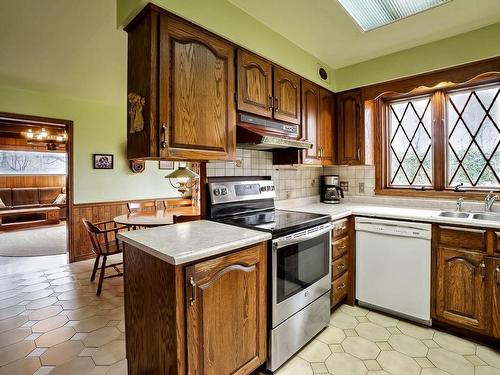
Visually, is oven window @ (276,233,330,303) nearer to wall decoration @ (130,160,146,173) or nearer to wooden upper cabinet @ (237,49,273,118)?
wooden upper cabinet @ (237,49,273,118)

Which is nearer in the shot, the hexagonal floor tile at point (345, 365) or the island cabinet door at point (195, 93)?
the island cabinet door at point (195, 93)

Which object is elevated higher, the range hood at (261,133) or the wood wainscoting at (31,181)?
the range hood at (261,133)

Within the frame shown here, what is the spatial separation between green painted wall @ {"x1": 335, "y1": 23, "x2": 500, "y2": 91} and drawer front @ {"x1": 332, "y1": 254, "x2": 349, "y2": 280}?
1735 mm

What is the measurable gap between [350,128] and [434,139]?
797 millimetres

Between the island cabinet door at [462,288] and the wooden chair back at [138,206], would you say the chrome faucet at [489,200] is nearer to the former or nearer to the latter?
the island cabinet door at [462,288]

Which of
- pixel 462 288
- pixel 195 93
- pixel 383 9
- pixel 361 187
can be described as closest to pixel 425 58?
pixel 383 9

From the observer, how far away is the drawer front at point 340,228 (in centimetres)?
228

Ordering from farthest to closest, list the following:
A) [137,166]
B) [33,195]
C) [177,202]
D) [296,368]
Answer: [33,195] → [177,202] → [137,166] → [296,368]

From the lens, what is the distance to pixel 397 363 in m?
1.72

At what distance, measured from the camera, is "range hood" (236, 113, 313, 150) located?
1842 millimetres

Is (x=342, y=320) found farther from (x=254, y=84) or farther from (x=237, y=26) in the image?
(x=237, y=26)

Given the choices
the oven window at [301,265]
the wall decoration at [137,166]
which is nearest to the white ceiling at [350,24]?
the oven window at [301,265]

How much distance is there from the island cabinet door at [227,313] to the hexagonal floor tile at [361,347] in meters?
0.68

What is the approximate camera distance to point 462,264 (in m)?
1.94
